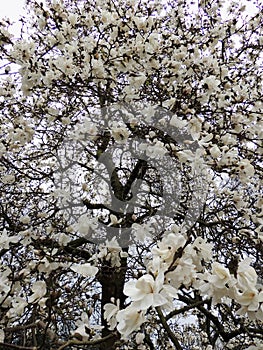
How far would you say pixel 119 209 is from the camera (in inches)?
119

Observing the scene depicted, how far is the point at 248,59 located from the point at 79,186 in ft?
6.70

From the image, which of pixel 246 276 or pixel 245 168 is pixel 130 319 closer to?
pixel 246 276

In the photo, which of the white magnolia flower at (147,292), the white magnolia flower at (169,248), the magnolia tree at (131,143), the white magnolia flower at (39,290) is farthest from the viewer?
the magnolia tree at (131,143)

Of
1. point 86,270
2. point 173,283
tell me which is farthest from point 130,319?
point 86,270

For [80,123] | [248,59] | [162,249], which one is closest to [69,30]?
[80,123]

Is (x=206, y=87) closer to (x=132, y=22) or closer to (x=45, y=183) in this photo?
(x=132, y=22)

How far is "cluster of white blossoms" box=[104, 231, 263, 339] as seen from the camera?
3.09ft

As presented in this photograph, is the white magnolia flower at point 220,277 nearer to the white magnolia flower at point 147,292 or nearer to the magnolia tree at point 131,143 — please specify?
the white magnolia flower at point 147,292

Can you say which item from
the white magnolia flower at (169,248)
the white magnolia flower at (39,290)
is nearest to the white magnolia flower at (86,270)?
the white magnolia flower at (39,290)

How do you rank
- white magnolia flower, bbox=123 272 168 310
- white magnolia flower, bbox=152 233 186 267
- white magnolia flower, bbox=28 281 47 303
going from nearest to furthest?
1. white magnolia flower, bbox=123 272 168 310
2. white magnolia flower, bbox=152 233 186 267
3. white magnolia flower, bbox=28 281 47 303

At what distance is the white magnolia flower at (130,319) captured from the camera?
949mm

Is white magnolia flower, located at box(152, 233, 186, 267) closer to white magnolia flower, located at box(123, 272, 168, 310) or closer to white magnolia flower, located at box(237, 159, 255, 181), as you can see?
white magnolia flower, located at box(123, 272, 168, 310)

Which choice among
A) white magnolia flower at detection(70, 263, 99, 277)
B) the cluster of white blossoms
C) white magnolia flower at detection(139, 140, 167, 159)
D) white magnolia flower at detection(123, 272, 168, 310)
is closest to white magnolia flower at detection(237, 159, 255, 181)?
white magnolia flower at detection(139, 140, 167, 159)

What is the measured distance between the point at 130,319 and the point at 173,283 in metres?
0.21
